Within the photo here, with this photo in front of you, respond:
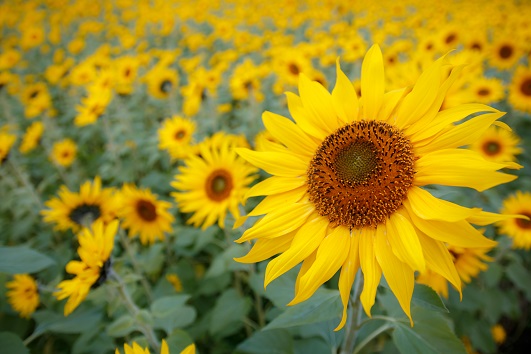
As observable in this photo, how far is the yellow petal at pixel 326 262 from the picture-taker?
1.23 meters

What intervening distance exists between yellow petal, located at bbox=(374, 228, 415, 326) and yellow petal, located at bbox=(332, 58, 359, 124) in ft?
1.90

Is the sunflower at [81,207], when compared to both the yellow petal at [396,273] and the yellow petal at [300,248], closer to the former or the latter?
the yellow petal at [300,248]

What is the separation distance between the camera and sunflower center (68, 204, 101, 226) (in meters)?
2.95

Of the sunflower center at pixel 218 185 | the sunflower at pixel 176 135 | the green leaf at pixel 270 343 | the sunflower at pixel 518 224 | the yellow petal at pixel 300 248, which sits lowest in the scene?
the sunflower at pixel 518 224

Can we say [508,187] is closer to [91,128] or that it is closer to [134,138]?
[134,138]

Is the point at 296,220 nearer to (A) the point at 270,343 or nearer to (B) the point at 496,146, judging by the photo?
(A) the point at 270,343

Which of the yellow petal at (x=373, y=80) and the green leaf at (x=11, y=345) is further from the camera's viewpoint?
the green leaf at (x=11, y=345)

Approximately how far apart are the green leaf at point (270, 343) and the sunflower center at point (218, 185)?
106 cm

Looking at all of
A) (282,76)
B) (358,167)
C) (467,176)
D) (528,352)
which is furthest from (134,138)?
→ (528,352)

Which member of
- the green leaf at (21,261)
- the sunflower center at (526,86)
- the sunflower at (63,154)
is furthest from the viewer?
the sunflower at (63,154)

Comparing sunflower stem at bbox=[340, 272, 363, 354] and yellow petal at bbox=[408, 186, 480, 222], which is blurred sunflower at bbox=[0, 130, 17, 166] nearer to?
sunflower stem at bbox=[340, 272, 363, 354]

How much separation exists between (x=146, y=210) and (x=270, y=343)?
1686mm

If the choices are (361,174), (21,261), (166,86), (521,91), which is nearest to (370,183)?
(361,174)

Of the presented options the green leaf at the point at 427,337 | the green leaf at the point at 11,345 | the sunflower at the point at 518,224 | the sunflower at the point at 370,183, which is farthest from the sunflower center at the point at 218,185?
the sunflower at the point at 518,224
